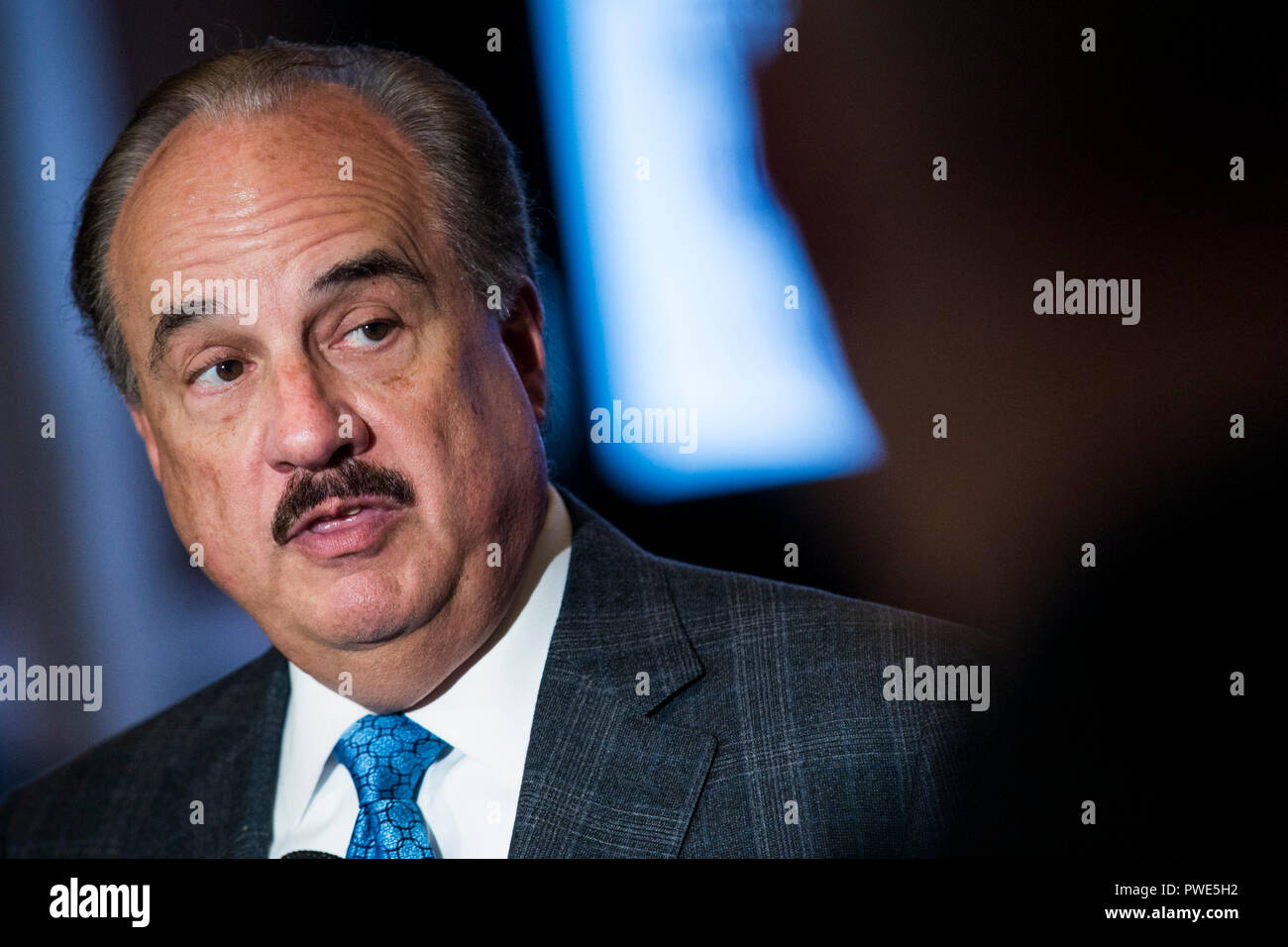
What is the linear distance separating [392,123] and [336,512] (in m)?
0.59

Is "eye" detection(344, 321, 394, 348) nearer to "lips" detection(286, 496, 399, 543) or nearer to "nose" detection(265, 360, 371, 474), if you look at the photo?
"nose" detection(265, 360, 371, 474)

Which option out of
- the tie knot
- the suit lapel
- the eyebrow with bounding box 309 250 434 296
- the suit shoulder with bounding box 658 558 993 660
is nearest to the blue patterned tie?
the tie knot

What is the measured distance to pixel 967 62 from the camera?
77.7 inches

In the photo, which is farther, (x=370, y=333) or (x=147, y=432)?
(x=147, y=432)

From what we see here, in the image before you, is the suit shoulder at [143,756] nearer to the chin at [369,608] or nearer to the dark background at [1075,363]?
the chin at [369,608]

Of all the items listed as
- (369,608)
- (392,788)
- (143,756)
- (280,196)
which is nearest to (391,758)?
(392,788)

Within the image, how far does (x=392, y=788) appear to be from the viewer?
6.05 ft

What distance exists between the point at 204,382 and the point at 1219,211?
1.58 m

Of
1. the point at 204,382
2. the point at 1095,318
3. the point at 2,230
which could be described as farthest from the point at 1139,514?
the point at 2,230

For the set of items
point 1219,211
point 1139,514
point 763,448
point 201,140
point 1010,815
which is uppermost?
point 201,140

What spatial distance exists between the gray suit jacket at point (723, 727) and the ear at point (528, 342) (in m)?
0.19

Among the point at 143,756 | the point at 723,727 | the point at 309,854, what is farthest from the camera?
the point at 143,756

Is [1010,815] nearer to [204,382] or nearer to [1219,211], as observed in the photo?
[1219,211]

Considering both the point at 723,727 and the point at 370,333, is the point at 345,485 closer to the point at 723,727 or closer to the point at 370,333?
the point at 370,333
